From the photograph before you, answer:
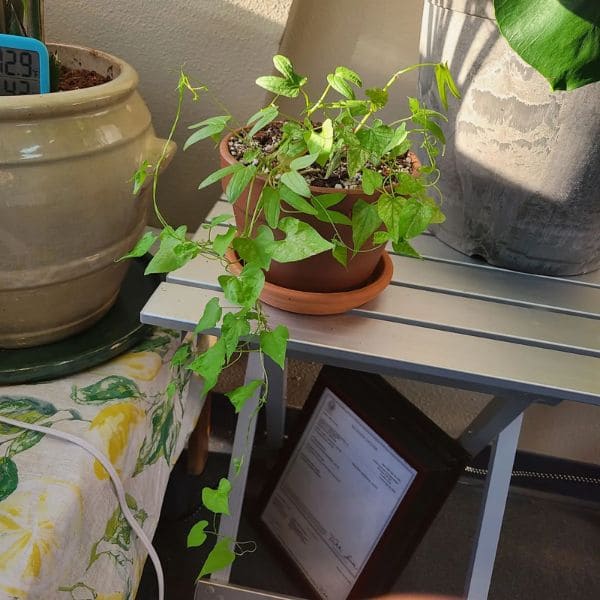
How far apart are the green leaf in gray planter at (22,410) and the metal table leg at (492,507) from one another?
0.51 meters

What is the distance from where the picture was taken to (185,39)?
2.90 ft

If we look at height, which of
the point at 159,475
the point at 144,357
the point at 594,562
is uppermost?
the point at 144,357

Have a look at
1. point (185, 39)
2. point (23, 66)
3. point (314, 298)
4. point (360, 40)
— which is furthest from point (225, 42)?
point (314, 298)

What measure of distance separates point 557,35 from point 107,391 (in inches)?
21.4

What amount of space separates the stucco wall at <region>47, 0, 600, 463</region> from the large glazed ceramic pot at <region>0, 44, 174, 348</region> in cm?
20

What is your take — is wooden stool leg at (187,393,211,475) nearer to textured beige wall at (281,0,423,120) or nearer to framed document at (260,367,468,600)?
framed document at (260,367,468,600)

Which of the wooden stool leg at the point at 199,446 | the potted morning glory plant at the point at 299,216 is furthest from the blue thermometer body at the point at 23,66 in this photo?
the wooden stool leg at the point at 199,446

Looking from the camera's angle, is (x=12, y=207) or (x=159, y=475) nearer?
(x=12, y=207)

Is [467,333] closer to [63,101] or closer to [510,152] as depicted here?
[510,152]

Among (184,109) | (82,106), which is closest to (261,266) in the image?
(82,106)

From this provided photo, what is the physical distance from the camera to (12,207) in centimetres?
57

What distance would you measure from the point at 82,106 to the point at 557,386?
0.52m

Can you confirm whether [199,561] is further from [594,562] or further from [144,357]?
[594,562]

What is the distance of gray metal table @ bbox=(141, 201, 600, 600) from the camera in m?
0.62
